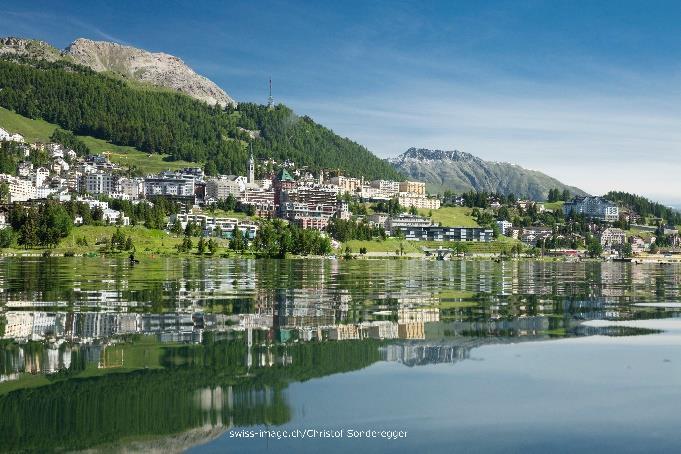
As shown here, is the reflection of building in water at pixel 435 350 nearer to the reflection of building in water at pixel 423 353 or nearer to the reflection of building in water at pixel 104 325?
the reflection of building in water at pixel 423 353

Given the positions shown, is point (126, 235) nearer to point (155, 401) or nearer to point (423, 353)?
point (423, 353)

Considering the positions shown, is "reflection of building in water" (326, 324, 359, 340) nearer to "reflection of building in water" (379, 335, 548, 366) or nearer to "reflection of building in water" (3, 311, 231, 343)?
"reflection of building in water" (379, 335, 548, 366)

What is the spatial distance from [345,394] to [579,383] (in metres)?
6.00

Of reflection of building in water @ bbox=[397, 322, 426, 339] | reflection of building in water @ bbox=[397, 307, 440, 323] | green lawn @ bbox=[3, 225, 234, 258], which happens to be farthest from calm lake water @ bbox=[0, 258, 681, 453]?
green lawn @ bbox=[3, 225, 234, 258]

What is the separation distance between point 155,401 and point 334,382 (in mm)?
4294

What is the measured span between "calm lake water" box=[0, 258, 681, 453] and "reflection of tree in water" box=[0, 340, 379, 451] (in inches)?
2.1

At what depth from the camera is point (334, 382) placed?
17531mm

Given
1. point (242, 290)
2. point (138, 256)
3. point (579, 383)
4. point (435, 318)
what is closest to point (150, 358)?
point (579, 383)

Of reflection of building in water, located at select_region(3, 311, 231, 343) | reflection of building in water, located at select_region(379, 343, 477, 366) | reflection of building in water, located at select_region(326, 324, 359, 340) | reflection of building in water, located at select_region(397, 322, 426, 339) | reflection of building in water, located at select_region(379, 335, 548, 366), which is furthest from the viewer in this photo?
reflection of building in water, located at select_region(397, 322, 426, 339)

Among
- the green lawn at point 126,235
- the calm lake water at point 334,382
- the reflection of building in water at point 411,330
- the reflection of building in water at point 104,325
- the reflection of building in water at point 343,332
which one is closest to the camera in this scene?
the calm lake water at point 334,382

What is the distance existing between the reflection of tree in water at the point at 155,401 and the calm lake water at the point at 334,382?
0.17 ft

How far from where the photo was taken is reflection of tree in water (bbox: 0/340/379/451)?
13.6 meters

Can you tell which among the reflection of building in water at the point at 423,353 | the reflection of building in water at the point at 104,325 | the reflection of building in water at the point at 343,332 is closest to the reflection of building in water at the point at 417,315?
the reflection of building in water at the point at 343,332

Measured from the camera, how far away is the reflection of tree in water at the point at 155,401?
13586mm
